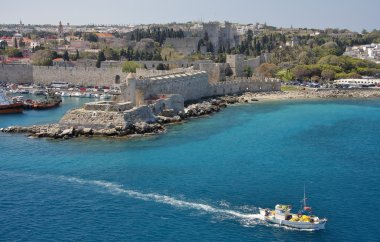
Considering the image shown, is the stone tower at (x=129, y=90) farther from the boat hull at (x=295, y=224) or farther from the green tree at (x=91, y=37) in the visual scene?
the green tree at (x=91, y=37)

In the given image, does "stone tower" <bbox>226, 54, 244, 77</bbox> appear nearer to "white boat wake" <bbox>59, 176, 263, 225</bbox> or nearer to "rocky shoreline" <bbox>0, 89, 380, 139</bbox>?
"rocky shoreline" <bbox>0, 89, 380, 139</bbox>

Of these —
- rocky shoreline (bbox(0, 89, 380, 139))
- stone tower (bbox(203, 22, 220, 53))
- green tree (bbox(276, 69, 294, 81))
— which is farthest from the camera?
stone tower (bbox(203, 22, 220, 53))

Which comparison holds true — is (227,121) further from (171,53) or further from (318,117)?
(171,53)

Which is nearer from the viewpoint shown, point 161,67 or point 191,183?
point 191,183

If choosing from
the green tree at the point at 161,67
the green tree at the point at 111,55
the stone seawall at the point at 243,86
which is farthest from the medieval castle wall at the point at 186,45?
the stone seawall at the point at 243,86

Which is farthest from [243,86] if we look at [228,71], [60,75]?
[60,75]

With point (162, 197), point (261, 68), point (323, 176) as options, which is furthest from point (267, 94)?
point (162, 197)

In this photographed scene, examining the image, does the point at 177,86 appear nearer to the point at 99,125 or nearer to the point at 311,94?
the point at 99,125

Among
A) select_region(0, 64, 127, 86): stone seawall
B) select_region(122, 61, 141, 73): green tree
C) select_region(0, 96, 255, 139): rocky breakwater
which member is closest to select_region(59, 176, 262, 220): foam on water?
select_region(0, 96, 255, 139): rocky breakwater
